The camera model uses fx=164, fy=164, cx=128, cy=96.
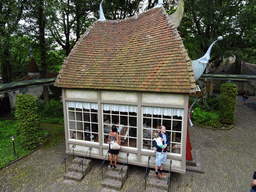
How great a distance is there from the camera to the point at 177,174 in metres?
7.30

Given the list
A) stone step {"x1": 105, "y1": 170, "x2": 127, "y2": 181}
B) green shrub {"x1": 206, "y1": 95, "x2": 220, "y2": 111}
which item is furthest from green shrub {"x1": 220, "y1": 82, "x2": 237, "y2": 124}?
stone step {"x1": 105, "y1": 170, "x2": 127, "y2": 181}

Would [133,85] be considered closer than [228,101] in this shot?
Yes

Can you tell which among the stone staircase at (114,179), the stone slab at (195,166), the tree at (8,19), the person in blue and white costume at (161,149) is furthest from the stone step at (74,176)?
the tree at (8,19)

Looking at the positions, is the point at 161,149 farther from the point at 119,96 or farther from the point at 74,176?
the point at 74,176

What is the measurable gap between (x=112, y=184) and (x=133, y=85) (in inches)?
156

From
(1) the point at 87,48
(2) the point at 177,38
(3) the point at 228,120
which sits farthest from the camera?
(3) the point at 228,120

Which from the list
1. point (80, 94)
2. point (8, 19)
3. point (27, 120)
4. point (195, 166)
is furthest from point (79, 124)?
point (8, 19)

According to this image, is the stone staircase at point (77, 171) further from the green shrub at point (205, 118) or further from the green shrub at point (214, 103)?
the green shrub at point (214, 103)

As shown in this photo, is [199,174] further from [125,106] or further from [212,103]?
[212,103]

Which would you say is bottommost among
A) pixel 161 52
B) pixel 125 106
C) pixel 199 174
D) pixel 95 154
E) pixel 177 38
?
pixel 199 174

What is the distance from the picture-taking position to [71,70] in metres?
8.02

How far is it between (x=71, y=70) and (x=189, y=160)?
7.12m

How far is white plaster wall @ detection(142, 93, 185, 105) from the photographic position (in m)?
6.26

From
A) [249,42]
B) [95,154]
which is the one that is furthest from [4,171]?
[249,42]
